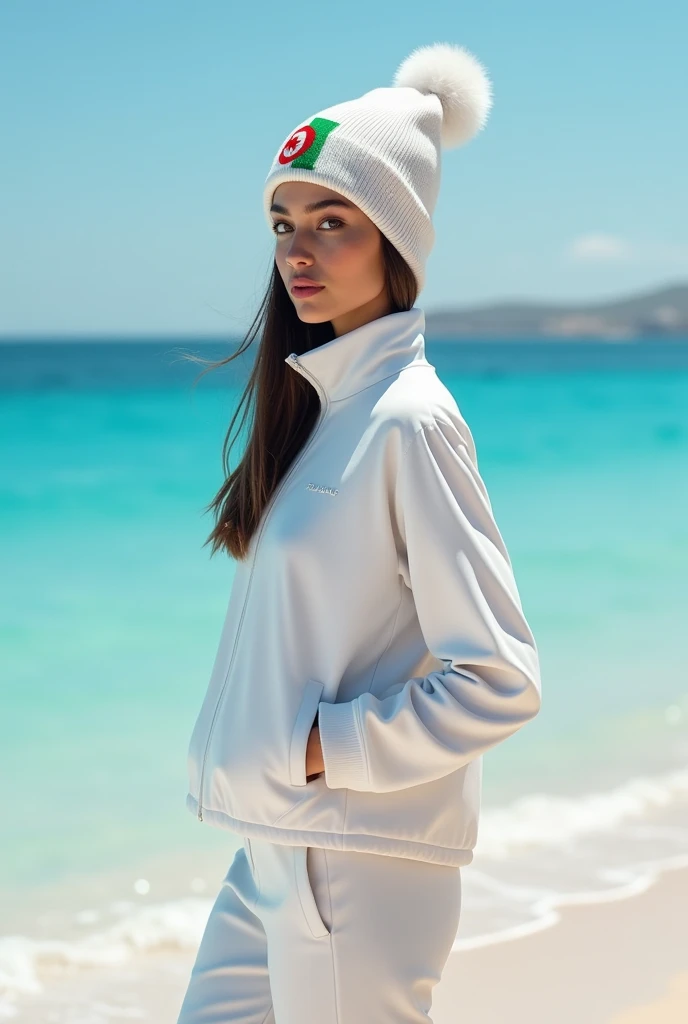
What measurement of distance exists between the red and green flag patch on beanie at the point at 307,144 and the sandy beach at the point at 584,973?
2.07 metres

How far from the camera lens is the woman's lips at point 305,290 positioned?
1843 mm

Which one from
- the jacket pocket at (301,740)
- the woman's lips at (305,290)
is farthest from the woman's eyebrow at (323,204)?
the jacket pocket at (301,740)

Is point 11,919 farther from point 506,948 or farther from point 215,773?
point 215,773

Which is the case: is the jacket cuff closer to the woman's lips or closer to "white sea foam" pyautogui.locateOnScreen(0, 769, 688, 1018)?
the woman's lips

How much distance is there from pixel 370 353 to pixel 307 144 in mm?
346

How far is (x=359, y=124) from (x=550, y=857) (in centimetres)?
281

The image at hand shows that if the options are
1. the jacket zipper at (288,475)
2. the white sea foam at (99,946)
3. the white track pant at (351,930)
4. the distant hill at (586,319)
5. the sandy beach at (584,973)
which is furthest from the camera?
the distant hill at (586,319)

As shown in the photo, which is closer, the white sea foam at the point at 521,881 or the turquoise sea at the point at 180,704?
the white sea foam at the point at 521,881

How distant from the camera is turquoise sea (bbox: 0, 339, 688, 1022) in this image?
3650mm

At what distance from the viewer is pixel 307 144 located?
1.84 metres

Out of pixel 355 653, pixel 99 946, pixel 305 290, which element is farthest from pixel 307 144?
pixel 99 946

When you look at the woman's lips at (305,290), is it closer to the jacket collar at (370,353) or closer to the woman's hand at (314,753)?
the jacket collar at (370,353)

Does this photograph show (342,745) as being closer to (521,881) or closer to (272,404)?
(272,404)

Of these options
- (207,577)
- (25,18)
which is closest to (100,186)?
(25,18)
